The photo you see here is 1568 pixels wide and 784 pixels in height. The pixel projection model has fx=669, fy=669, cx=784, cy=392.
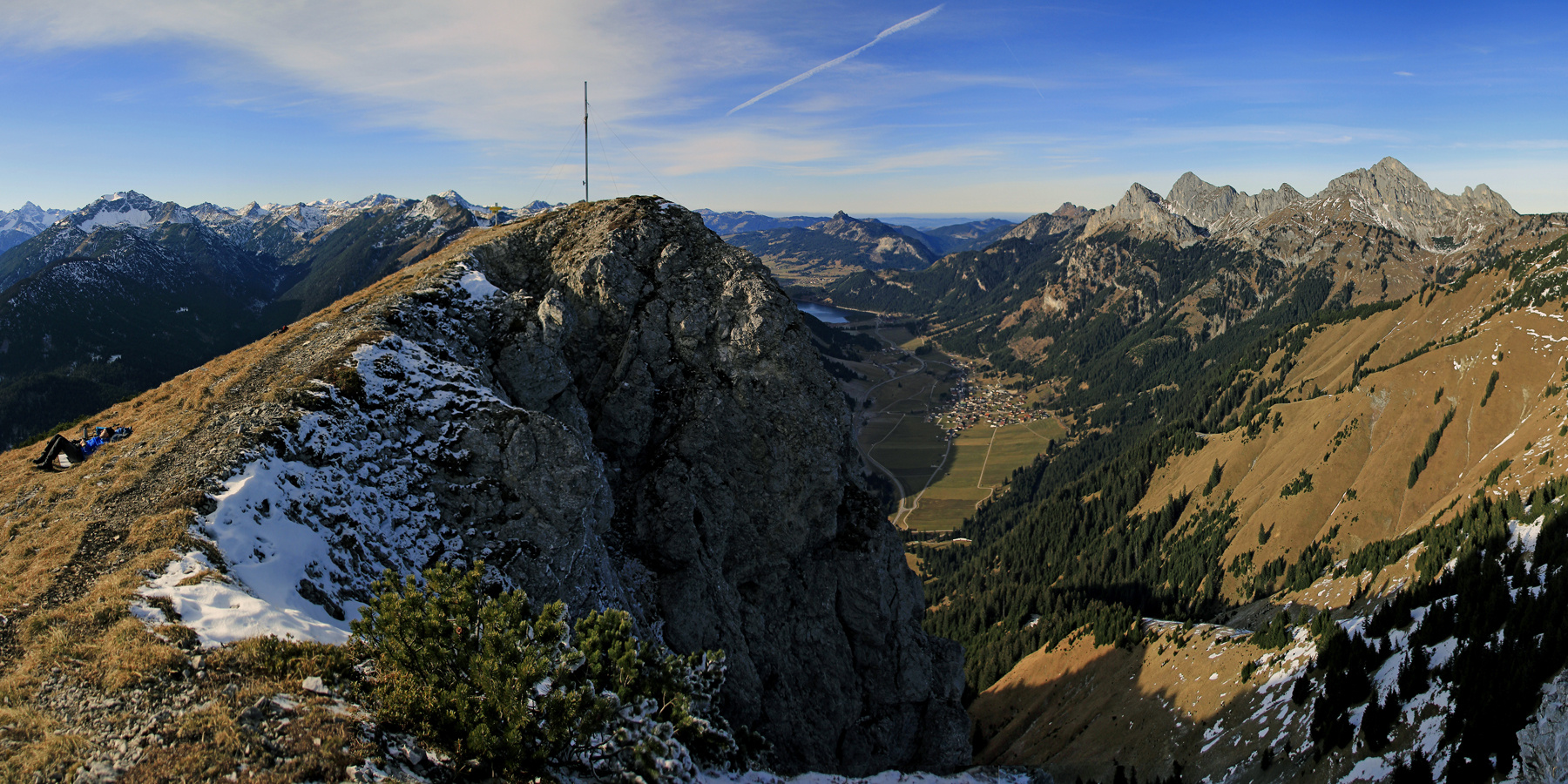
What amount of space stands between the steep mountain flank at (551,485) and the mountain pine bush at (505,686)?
7559 millimetres

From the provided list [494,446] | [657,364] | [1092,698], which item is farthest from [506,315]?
[1092,698]

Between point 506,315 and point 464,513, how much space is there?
66.2ft

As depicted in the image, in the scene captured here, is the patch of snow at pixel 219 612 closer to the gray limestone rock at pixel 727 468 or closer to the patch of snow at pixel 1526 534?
the gray limestone rock at pixel 727 468

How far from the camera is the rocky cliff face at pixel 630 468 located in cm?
3653

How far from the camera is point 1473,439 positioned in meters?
130

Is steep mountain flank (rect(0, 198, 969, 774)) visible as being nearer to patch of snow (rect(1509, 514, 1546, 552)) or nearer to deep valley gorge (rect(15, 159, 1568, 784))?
deep valley gorge (rect(15, 159, 1568, 784))

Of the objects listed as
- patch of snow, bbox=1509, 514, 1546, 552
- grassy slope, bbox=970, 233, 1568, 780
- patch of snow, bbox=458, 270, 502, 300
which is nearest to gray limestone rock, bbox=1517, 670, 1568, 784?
grassy slope, bbox=970, 233, 1568, 780

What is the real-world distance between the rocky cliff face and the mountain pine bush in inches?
576

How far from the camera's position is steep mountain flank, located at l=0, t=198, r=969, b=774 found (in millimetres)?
28875

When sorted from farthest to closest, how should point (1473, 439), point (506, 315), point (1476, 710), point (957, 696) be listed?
point (1473, 439) → point (957, 696) → point (506, 315) → point (1476, 710)

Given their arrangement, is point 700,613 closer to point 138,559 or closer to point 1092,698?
point 138,559

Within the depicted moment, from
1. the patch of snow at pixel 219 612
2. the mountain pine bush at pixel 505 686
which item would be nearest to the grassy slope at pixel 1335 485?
the mountain pine bush at pixel 505 686

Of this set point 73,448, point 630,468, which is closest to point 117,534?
point 73,448

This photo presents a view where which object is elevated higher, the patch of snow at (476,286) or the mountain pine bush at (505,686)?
the patch of snow at (476,286)
